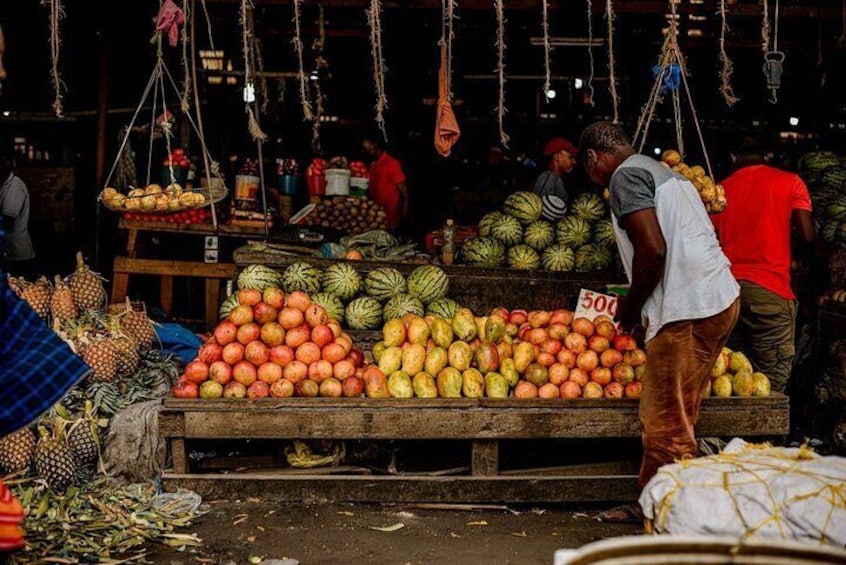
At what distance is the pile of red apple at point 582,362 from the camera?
5164 mm

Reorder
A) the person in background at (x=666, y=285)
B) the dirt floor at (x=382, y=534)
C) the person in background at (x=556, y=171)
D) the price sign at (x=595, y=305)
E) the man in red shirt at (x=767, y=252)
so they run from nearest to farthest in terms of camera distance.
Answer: the person in background at (x=666, y=285) < the dirt floor at (x=382, y=534) < the price sign at (x=595, y=305) < the man in red shirt at (x=767, y=252) < the person in background at (x=556, y=171)

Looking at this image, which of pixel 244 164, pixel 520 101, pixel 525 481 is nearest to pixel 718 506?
pixel 525 481

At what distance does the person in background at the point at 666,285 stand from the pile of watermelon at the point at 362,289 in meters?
2.14

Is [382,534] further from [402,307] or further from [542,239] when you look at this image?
[542,239]

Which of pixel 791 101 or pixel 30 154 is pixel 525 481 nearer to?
pixel 791 101

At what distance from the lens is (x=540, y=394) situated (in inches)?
203

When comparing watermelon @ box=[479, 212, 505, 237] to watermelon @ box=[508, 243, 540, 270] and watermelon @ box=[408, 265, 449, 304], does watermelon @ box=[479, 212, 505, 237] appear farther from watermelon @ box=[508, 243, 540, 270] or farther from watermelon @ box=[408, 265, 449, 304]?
watermelon @ box=[408, 265, 449, 304]

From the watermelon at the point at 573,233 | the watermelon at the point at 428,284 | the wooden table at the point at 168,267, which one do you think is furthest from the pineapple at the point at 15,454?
the watermelon at the point at 573,233

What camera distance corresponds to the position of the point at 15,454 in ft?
16.2

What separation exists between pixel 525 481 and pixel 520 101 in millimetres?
9486

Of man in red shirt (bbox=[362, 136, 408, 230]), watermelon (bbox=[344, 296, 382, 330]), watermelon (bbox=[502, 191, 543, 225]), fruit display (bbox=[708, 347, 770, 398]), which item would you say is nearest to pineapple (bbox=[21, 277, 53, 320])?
watermelon (bbox=[344, 296, 382, 330])

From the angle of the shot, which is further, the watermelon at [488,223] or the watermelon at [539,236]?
the watermelon at [488,223]

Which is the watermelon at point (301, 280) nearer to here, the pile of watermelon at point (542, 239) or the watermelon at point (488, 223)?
the pile of watermelon at point (542, 239)

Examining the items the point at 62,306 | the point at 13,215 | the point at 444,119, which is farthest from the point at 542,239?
the point at 13,215
